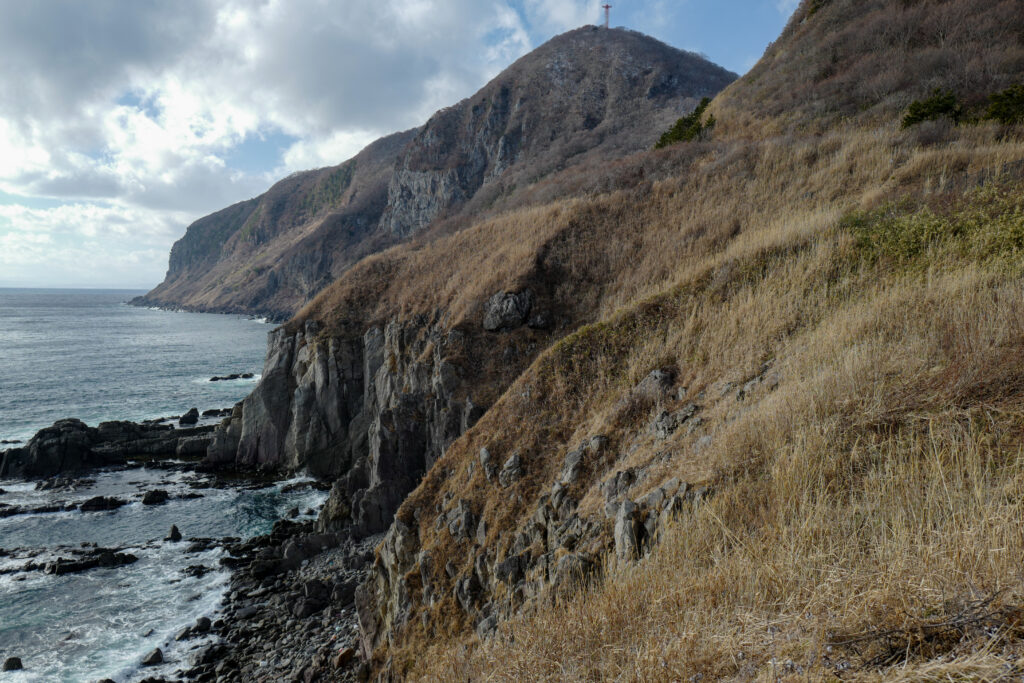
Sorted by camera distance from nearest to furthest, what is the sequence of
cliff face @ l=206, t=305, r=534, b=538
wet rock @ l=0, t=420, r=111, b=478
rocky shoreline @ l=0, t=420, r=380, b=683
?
rocky shoreline @ l=0, t=420, r=380, b=683 < cliff face @ l=206, t=305, r=534, b=538 < wet rock @ l=0, t=420, r=111, b=478

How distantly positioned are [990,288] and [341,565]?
67.1 feet

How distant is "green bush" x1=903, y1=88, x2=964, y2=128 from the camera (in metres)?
19.2

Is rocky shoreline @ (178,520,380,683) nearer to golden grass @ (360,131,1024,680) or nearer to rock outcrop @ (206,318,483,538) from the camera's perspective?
rock outcrop @ (206,318,483,538)

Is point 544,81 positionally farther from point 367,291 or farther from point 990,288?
point 990,288

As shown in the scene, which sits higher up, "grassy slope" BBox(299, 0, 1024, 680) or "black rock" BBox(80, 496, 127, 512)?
"grassy slope" BBox(299, 0, 1024, 680)

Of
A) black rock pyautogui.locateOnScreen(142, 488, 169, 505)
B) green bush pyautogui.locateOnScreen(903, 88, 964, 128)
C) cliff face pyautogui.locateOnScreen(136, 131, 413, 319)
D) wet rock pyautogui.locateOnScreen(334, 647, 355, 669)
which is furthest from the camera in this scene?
cliff face pyautogui.locateOnScreen(136, 131, 413, 319)

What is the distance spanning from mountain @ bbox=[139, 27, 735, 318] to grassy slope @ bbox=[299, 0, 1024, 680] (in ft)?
115

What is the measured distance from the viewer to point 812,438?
559 cm

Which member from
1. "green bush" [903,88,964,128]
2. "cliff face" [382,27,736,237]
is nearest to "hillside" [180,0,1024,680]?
"green bush" [903,88,964,128]

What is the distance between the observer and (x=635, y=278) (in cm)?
1966

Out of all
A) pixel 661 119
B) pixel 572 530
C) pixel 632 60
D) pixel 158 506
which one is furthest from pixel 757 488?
pixel 632 60

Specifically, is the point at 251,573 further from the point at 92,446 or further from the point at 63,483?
the point at 92,446

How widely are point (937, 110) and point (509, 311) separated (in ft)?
60.6

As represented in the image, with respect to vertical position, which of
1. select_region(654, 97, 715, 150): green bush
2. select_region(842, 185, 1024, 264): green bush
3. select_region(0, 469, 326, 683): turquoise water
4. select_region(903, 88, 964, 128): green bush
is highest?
select_region(654, 97, 715, 150): green bush
